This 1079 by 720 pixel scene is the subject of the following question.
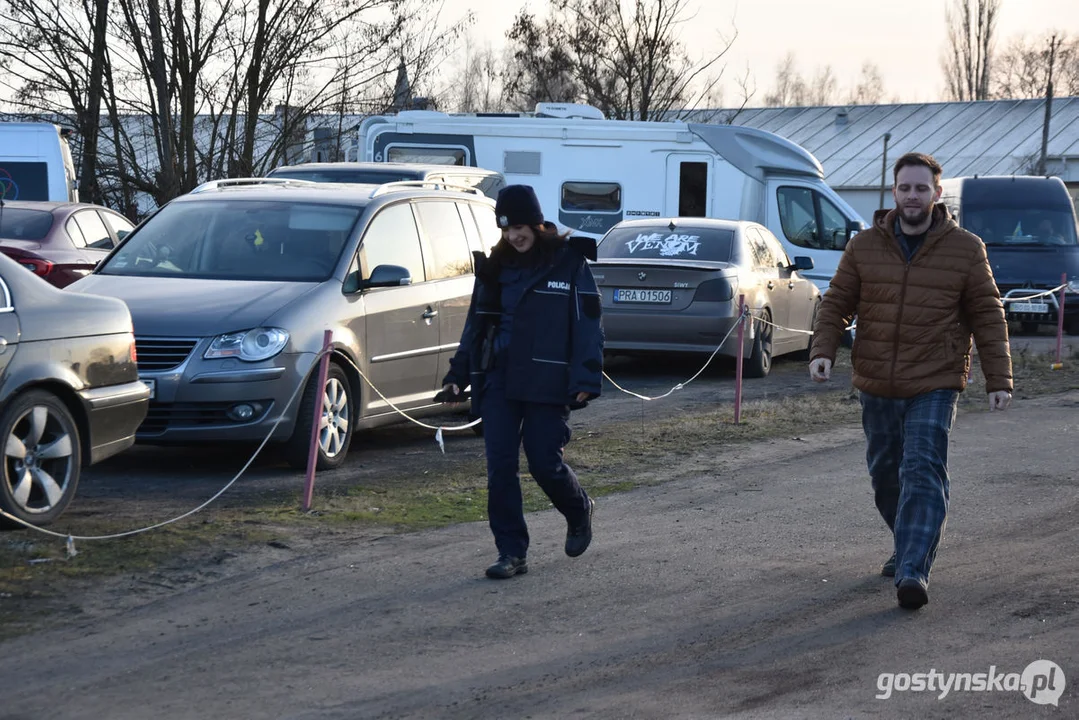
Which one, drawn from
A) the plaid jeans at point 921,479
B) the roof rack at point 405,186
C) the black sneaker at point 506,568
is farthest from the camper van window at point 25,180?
the plaid jeans at point 921,479

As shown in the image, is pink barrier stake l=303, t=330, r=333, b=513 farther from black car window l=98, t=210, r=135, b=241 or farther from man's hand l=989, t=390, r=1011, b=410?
black car window l=98, t=210, r=135, b=241

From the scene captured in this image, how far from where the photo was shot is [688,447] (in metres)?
10.8

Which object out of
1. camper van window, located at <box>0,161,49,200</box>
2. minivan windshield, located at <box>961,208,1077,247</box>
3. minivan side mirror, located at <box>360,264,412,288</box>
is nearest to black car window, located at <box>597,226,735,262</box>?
minivan side mirror, located at <box>360,264,412,288</box>

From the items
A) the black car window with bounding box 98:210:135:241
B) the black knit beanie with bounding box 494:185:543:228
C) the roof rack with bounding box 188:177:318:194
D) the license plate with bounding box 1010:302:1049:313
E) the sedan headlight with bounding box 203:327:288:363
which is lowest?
the license plate with bounding box 1010:302:1049:313

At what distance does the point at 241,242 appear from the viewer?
10117 mm

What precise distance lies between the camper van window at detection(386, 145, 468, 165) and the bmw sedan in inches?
211

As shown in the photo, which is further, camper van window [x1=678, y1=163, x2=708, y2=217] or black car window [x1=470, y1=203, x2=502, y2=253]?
camper van window [x1=678, y1=163, x2=708, y2=217]

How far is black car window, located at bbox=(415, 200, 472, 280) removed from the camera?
10.8 metres

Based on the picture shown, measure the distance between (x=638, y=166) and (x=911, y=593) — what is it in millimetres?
15506

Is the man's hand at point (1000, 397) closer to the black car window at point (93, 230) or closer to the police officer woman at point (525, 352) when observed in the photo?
the police officer woman at point (525, 352)

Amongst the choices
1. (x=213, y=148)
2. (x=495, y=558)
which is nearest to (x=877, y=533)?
(x=495, y=558)

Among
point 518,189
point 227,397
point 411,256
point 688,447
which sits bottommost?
point 688,447

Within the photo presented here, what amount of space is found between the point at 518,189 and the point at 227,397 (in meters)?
3.05

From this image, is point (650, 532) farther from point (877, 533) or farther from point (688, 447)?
point (688, 447)
